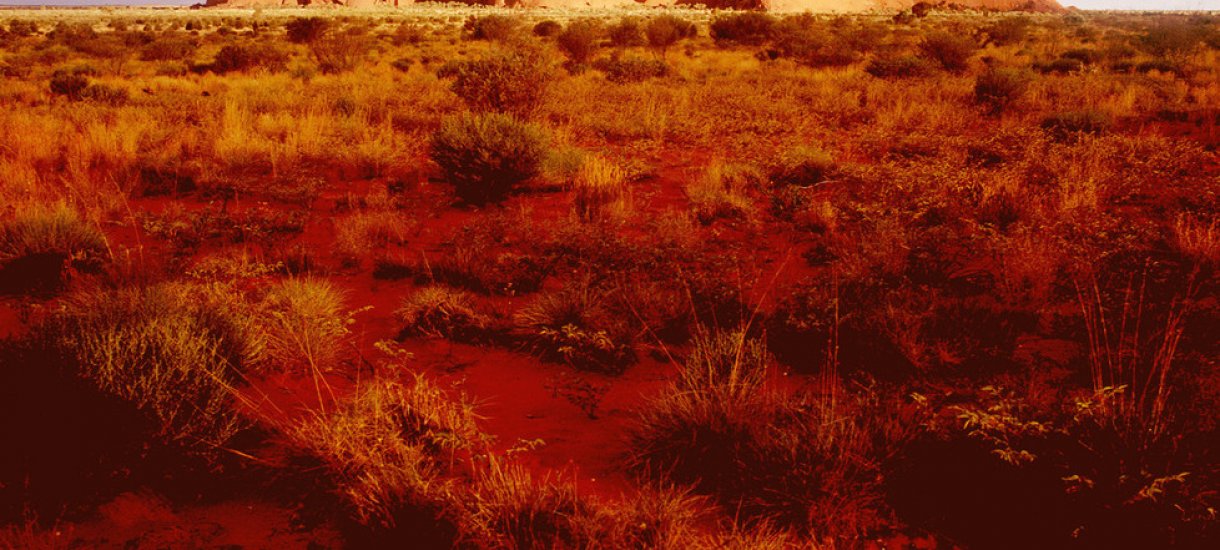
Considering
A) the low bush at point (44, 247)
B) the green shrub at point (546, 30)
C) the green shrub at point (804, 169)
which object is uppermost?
the green shrub at point (546, 30)

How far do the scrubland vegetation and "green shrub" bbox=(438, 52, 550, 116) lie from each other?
143cm

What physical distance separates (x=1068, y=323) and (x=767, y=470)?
8.40 ft

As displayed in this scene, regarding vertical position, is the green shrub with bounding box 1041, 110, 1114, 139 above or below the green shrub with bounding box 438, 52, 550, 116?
below

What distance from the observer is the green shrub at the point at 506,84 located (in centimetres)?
1069

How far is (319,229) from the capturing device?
6480 mm

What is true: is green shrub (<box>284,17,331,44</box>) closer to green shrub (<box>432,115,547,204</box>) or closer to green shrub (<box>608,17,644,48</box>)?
green shrub (<box>608,17,644,48</box>)

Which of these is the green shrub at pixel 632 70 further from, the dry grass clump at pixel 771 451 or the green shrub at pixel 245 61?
the dry grass clump at pixel 771 451

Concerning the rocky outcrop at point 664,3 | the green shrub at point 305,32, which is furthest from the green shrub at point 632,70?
the rocky outcrop at point 664,3

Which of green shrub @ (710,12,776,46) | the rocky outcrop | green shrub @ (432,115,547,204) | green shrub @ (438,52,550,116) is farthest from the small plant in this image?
the rocky outcrop

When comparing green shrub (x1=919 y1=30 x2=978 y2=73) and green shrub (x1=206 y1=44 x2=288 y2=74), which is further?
green shrub (x1=206 y1=44 x2=288 y2=74)

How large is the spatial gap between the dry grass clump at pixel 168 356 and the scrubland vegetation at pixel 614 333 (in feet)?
0.07

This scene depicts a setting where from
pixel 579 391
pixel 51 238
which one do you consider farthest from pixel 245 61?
pixel 579 391

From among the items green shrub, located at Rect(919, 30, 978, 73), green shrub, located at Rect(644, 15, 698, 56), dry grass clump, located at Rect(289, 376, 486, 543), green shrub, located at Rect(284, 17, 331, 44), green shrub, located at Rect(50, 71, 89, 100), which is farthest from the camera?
green shrub, located at Rect(284, 17, 331, 44)

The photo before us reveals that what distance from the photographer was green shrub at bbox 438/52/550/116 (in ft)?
35.1
